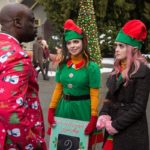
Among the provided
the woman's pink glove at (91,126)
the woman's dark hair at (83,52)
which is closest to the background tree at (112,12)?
the woman's dark hair at (83,52)

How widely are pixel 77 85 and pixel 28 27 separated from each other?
71.2 inches

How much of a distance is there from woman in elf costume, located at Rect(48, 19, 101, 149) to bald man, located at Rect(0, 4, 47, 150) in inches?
66.6

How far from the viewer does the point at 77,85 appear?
4188mm

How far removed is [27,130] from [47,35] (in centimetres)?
3308

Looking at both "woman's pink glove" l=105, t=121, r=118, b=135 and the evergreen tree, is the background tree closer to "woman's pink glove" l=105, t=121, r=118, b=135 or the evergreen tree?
the evergreen tree

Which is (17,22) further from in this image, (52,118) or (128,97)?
(52,118)

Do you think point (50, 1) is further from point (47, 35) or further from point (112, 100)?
point (112, 100)

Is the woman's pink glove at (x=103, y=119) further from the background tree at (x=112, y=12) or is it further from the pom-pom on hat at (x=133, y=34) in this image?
the background tree at (x=112, y=12)

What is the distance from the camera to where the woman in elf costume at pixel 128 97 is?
133 inches

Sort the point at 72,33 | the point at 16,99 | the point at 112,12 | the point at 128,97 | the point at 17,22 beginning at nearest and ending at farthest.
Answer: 1. the point at 16,99
2. the point at 17,22
3. the point at 128,97
4. the point at 72,33
5. the point at 112,12

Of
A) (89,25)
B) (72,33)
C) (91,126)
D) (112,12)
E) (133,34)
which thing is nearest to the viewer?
(133,34)

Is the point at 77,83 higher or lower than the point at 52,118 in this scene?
higher

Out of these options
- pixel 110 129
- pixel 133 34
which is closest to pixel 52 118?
pixel 110 129

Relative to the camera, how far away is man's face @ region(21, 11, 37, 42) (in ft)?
7.92
